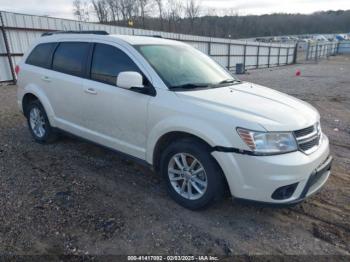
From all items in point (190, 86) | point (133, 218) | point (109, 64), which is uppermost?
point (109, 64)

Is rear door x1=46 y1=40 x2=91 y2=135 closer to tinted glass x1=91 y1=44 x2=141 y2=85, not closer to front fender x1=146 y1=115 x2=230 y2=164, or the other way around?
tinted glass x1=91 y1=44 x2=141 y2=85

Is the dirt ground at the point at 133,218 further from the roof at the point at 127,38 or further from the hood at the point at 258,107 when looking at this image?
the roof at the point at 127,38

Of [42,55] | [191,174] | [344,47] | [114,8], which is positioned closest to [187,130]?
[191,174]

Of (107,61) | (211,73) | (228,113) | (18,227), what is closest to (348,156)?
(211,73)

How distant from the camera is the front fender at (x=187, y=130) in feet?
9.18

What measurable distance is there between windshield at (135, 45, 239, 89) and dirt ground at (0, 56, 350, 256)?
1.43 m

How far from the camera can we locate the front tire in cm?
293

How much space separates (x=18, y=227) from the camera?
291 centimetres

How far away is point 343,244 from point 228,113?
66.3 inches

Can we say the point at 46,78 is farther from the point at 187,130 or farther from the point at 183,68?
the point at 187,130

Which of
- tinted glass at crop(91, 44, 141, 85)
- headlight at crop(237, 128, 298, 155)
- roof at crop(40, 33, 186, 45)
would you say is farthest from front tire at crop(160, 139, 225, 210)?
roof at crop(40, 33, 186, 45)

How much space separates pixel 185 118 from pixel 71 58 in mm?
2376

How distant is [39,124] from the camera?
5219 mm

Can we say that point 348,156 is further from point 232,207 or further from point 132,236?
point 132,236
